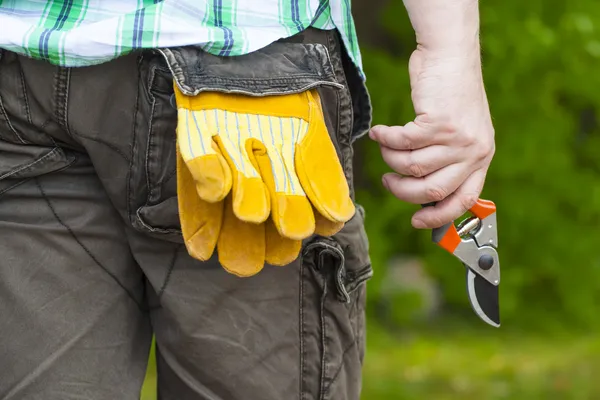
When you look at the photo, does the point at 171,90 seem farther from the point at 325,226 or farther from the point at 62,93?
the point at 325,226

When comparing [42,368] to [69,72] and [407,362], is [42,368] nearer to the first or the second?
[69,72]

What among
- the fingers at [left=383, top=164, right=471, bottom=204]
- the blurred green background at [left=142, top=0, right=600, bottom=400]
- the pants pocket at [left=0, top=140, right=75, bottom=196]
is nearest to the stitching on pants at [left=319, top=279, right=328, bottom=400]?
the fingers at [left=383, top=164, right=471, bottom=204]

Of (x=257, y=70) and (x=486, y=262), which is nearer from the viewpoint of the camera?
(x=257, y=70)

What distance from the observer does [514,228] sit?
13.1 feet

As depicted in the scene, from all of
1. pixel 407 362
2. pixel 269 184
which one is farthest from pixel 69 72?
pixel 407 362

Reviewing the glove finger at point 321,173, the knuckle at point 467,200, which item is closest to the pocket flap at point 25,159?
the glove finger at point 321,173

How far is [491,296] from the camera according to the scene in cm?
157

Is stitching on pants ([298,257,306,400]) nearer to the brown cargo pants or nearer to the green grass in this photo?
the brown cargo pants

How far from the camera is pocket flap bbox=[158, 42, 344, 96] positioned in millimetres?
1297

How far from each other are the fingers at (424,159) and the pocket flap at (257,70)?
0.13 meters

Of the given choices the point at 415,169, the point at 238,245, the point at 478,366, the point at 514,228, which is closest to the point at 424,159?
the point at 415,169

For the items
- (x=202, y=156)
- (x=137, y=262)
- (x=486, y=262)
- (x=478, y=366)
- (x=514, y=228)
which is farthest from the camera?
(x=514, y=228)

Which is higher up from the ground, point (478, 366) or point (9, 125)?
point (9, 125)

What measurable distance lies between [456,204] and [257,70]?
343mm
